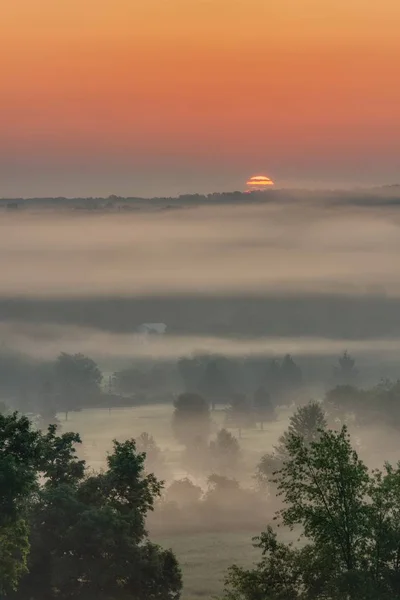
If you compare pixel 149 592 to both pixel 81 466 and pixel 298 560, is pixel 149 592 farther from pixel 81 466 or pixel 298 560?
pixel 298 560

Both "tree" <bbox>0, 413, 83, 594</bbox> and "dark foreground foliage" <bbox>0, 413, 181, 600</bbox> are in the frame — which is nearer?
"tree" <bbox>0, 413, 83, 594</bbox>

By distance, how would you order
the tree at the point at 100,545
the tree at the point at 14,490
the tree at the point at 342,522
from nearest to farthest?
the tree at the point at 342,522 → the tree at the point at 14,490 → the tree at the point at 100,545

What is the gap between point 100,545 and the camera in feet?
364

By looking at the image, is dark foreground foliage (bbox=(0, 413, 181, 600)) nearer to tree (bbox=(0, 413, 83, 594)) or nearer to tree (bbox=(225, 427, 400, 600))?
tree (bbox=(0, 413, 83, 594))

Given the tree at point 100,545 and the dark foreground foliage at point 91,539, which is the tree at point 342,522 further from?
the tree at point 100,545

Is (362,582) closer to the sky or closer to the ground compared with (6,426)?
closer to the ground

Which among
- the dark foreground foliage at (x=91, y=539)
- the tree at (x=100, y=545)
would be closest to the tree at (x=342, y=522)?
the dark foreground foliage at (x=91, y=539)

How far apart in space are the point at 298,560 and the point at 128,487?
98.4 ft

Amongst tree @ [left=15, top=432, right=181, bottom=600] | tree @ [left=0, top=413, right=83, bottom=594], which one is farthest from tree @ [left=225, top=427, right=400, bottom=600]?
tree @ [left=15, top=432, right=181, bottom=600]

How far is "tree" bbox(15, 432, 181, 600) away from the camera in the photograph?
362 feet

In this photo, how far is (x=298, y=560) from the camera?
288ft

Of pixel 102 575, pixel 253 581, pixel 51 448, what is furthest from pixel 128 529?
pixel 253 581

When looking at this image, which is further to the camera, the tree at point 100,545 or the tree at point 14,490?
the tree at point 100,545

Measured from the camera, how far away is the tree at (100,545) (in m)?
110
